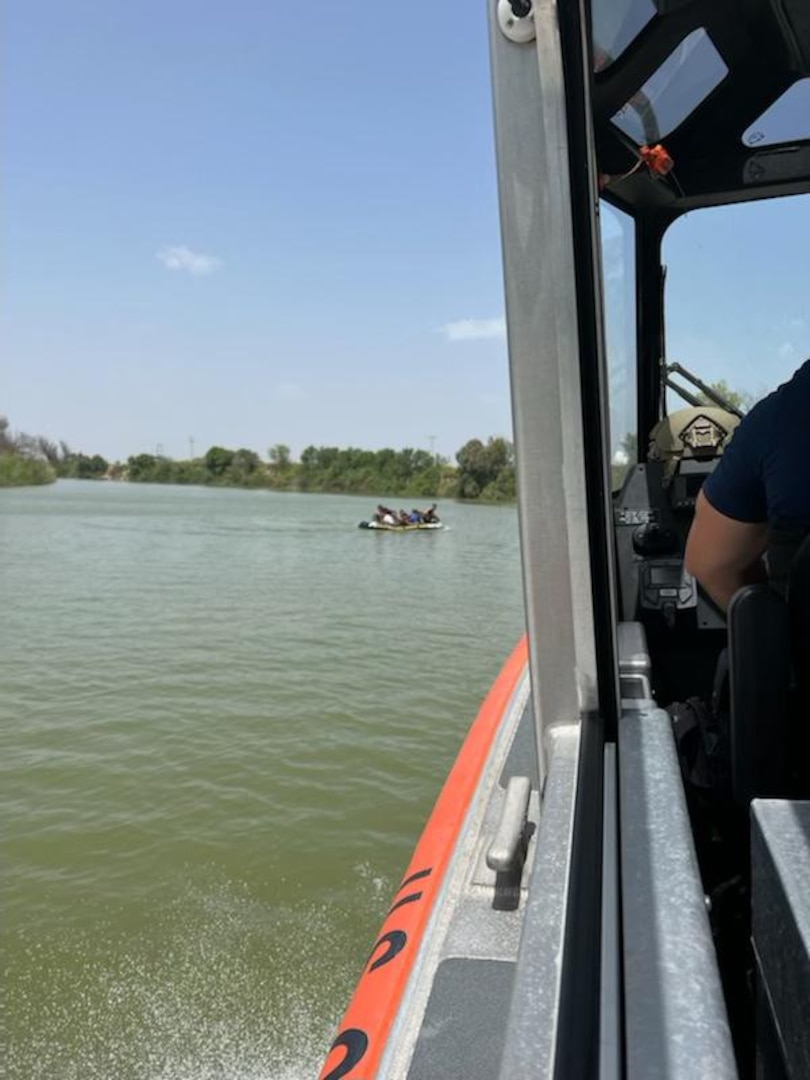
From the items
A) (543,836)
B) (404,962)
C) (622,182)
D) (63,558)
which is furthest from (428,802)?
(63,558)

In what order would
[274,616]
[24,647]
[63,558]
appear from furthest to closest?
[63,558] → [274,616] → [24,647]

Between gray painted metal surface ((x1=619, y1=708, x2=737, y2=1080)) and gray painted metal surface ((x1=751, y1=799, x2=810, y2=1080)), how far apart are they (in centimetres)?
7

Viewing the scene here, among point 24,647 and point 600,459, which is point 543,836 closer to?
point 600,459

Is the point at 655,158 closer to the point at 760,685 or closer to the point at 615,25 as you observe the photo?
the point at 615,25

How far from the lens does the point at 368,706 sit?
27.8 feet

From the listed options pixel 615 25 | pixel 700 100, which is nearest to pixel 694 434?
pixel 700 100

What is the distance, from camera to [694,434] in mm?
3426

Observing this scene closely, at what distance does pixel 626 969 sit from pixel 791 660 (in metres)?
0.81

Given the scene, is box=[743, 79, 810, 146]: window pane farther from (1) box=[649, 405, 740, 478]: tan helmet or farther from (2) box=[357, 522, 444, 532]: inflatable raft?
(2) box=[357, 522, 444, 532]: inflatable raft

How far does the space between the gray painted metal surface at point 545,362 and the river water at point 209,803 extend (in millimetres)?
2809

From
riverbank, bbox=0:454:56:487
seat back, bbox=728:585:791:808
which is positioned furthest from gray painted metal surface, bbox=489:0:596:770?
riverbank, bbox=0:454:56:487

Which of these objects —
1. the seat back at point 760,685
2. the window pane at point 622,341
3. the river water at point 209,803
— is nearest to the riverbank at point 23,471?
the river water at point 209,803

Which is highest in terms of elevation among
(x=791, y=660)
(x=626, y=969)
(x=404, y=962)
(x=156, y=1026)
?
(x=791, y=660)

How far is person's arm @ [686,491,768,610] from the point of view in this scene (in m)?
1.73
